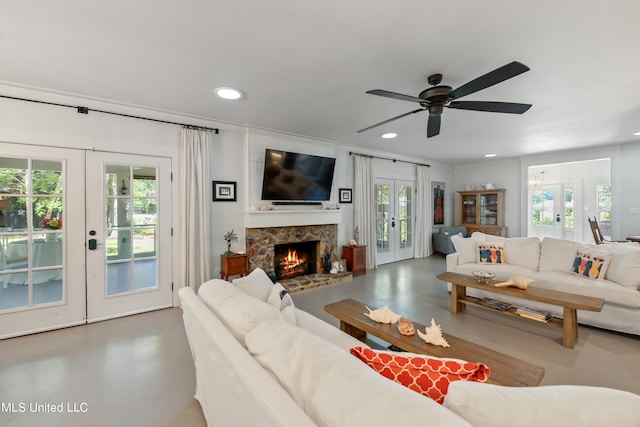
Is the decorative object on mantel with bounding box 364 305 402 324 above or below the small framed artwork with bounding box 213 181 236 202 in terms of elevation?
Result: below

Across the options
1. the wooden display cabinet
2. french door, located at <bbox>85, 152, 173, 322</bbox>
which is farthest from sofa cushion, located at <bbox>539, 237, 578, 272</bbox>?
french door, located at <bbox>85, 152, 173, 322</bbox>

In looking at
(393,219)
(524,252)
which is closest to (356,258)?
(393,219)

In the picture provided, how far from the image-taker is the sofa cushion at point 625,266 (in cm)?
287

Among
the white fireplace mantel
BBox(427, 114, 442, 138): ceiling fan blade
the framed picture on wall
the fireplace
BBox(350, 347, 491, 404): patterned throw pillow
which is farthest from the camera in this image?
the framed picture on wall

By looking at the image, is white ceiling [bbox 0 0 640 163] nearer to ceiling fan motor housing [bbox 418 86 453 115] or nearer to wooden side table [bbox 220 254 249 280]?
ceiling fan motor housing [bbox 418 86 453 115]

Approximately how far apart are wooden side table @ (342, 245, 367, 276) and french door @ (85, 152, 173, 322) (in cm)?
304

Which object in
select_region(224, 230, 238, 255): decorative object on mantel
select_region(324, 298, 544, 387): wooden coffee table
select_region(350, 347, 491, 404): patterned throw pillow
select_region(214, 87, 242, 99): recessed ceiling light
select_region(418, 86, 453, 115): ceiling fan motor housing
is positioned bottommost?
select_region(324, 298, 544, 387): wooden coffee table

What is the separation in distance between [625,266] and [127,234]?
572cm

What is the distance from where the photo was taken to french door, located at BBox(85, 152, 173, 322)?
10.4ft

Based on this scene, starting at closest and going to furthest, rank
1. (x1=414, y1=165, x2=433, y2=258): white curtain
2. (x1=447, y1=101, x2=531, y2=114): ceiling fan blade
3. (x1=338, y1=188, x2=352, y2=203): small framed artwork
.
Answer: (x1=447, y1=101, x2=531, y2=114): ceiling fan blade → (x1=338, y1=188, x2=352, y2=203): small framed artwork → (x1=414, y1=165, x2=433, y2=258): white curtain

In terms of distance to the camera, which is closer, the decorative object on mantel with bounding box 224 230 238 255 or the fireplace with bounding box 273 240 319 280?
the decorative object on mantel with bounding box 224 230 238 255

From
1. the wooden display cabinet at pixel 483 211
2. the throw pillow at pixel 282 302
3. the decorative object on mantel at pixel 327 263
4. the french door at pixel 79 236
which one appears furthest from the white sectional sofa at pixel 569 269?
the french door at pixel 79 236

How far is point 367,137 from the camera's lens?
4871 millimetres

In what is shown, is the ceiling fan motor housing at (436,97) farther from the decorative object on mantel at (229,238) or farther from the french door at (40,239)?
the french door at (40,239)
